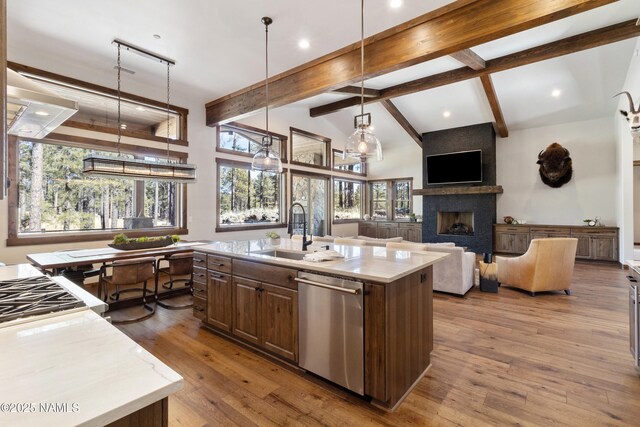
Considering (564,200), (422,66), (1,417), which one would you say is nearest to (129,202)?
(1,417)

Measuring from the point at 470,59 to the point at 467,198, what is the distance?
4.32 metres

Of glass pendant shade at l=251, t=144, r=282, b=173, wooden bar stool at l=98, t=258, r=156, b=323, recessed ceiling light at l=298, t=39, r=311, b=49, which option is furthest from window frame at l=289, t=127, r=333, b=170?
wooden bar stool at l=98, t=258, r=156, b=323

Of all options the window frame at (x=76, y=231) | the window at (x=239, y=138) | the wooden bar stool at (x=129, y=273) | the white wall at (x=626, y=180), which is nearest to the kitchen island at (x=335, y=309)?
the wooden bar stool at (x=129, y=273)

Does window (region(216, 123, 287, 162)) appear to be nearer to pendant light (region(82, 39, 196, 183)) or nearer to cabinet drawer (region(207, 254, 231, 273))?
pendant light (region(82, 39, 196, 183))

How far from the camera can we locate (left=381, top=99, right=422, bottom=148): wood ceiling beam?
25.8 feet

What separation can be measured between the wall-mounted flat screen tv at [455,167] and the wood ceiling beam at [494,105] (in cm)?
79

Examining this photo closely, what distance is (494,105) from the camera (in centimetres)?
710

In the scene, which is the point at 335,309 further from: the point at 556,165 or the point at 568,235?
the point at 556,165

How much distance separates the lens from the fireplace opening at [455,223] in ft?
28.8

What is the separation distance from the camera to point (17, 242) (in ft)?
13.9

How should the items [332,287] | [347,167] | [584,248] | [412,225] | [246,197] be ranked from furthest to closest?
[347,167] → [412,225] → [246,197] → [584,248] → [332,287]

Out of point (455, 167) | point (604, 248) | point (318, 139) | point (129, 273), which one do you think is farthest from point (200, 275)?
point (604, 248)

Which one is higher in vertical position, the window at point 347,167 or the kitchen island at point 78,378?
the window at point 347,167

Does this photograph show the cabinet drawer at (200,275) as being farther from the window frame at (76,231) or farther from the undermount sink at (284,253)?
the window frame at (76,231)
